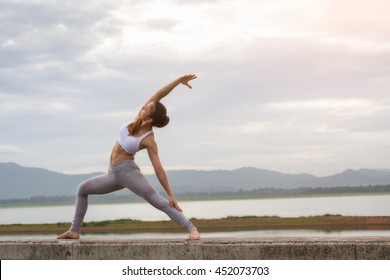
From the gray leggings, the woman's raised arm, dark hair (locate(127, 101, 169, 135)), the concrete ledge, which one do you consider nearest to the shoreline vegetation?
the gray leggings

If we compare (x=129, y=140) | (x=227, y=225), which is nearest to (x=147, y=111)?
(x=129, y=140)

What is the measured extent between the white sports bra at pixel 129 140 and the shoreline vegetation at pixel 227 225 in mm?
57949

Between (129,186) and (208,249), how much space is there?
1.38 metres

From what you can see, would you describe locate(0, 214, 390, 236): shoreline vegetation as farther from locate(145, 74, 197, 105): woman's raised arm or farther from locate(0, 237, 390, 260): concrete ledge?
locate(145, 74, 197, 105): woman's raised arm

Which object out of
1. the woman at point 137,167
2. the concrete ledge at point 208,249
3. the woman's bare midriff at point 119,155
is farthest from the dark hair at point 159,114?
the concrete ledge at point 208,249

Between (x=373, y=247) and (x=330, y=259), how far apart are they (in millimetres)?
481

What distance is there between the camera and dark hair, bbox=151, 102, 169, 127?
25.4 ft

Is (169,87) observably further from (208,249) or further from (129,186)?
(208,249)

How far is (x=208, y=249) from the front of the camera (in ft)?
23.8

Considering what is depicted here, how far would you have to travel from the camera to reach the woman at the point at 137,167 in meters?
7.73

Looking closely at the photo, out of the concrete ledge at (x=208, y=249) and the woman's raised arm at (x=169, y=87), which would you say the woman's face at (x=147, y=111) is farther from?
the concrete ledge at (x=208, y=249)

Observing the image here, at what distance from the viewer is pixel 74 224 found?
8.40 meters
